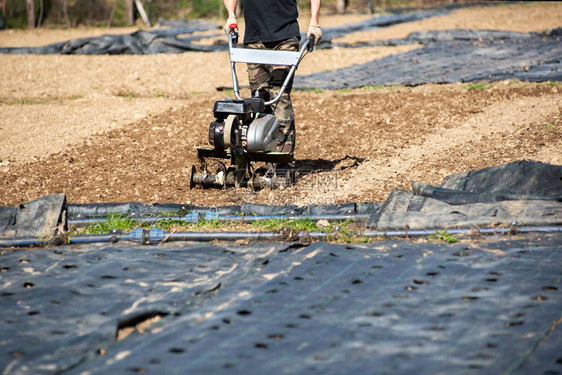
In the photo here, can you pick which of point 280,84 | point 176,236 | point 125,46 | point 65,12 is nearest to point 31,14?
point 65,12

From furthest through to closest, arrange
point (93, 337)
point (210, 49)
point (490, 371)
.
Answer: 1. point (210, 49)
2. point (93, 337)
3. point (490, 371)

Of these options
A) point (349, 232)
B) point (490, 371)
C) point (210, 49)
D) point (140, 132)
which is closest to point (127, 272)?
point (349, 232)

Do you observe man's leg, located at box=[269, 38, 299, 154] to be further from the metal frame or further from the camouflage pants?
the metal frame

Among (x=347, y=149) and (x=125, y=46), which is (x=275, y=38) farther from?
(x=125, y=46)

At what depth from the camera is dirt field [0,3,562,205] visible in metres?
4.95

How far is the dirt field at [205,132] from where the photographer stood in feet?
16.2

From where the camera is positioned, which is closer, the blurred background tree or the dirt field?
the dirt field

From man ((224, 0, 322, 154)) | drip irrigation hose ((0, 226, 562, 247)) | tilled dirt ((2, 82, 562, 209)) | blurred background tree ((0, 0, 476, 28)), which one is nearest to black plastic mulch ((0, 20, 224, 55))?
tilled dirt ((2, 82, 562, 209))

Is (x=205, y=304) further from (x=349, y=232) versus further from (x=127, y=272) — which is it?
(x=349, y=232)

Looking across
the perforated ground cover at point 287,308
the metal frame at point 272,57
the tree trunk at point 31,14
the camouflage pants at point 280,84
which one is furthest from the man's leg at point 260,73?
the tree trunk at point 31,14

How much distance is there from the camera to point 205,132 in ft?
21.5

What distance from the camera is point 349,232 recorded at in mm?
3662

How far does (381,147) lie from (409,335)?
12.1 ft

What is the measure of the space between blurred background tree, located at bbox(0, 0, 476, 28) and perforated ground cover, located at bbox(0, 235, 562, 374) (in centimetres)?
1355
